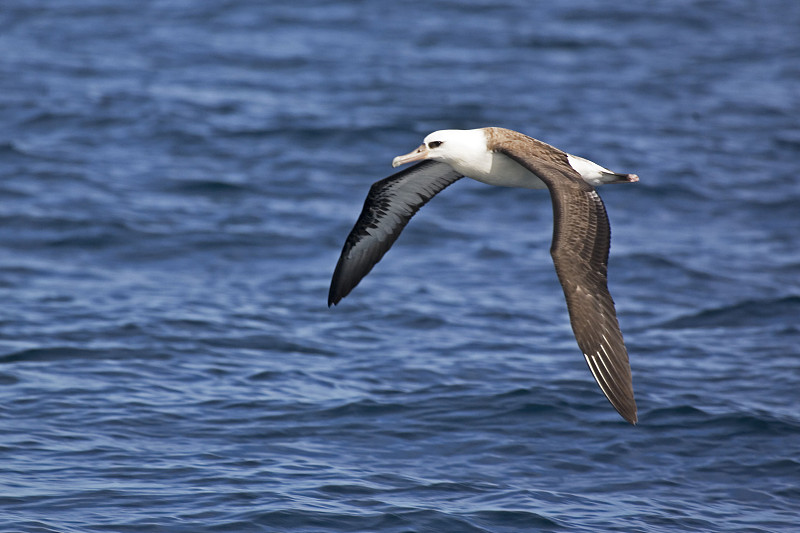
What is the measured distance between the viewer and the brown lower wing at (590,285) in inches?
327

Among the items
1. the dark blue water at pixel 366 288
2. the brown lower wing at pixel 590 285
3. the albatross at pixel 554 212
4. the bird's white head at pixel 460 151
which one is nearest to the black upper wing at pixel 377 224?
the albatross at pixel 554 212

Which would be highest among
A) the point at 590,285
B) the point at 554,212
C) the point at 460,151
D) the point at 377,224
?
the point at 460,151

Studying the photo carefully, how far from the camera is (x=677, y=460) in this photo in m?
10.6

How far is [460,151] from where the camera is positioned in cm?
970

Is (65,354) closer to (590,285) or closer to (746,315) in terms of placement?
(590,285)

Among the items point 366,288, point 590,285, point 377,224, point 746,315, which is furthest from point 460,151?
point 746,315

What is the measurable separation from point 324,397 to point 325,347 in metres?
1.28

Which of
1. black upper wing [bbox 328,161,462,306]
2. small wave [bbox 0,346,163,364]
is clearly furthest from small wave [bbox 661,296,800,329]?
small wave [bbox 0,346,163,364]

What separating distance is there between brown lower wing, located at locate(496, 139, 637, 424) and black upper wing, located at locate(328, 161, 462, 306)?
2578mm

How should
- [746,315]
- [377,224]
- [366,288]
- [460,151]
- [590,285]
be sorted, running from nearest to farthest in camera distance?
1. [590,285]
2. [460,151]
3. [377,224]
4. [746,315]
5. [366,288]

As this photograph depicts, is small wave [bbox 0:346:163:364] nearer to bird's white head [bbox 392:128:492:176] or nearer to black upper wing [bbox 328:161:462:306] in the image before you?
black upper wing [bbox 328:161:462:306]

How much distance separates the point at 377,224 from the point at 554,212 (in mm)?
2952

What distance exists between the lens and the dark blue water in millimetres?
9641

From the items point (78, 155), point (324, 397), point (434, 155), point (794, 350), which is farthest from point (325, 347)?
point (78, 155)
